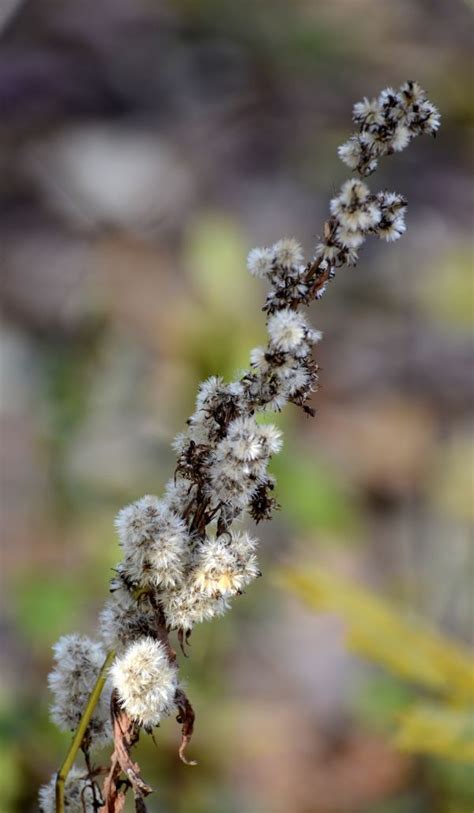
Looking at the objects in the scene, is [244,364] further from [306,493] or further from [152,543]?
[152,543]

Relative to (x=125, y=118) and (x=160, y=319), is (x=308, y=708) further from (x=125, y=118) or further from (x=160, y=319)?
(x=125, y=118)

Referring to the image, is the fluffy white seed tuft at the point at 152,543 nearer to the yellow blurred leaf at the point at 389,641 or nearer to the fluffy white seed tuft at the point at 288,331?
the fluffy white seed tuft at the point at 288,331

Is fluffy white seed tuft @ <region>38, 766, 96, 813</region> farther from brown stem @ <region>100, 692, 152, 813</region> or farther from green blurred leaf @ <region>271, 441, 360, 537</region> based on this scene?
green blurred leaf @ <region>271, 441, 360, 537</region>

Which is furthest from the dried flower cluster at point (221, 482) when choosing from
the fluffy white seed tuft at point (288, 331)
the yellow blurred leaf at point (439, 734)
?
the yellow blurred leaf at point (439, 734)

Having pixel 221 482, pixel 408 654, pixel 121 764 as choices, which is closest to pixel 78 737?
pixel 121 764

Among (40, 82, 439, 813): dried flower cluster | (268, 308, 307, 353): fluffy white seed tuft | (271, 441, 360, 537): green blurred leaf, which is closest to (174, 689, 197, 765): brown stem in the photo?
(40, 82, 439, 813): dried flower cluster

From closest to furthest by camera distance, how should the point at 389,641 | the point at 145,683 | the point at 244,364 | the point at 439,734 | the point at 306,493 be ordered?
the point at 145,683
the point at 439,734
the point at 389,641
the point at 244,364
the point at 306,493
